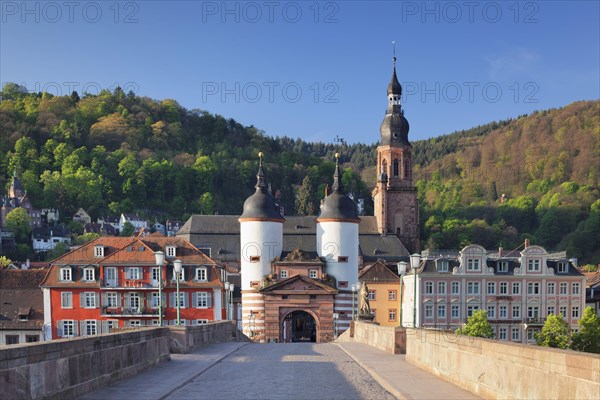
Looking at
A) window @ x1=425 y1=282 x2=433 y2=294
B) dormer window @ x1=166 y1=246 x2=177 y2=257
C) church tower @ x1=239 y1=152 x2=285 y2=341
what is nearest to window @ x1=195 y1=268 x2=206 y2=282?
dormer window @ x1=166 y1=246 x2=177 y2=257

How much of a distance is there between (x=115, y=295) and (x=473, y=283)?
32.9 metres

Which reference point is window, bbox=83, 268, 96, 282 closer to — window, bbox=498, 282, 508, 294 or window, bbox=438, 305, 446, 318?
window, bbox=438, 305, 446, 318

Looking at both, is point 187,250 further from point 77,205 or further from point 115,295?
point 77,205

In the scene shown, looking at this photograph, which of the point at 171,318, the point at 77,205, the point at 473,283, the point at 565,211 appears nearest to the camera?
the point at 171,318

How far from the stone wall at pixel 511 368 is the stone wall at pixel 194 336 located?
9.30 m

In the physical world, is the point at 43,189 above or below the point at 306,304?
above

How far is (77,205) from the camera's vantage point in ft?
539

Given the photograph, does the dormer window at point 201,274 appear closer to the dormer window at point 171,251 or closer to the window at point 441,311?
the dormer window at point 171,251

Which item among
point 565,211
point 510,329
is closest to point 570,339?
point 510,329

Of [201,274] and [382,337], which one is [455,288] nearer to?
[201,274]

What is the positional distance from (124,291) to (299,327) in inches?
624

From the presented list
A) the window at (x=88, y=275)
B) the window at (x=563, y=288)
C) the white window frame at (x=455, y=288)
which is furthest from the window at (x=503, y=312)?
the window at (x=88, y=275)

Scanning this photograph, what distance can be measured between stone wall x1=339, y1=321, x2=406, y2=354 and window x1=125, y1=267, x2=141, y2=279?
94.5 feet

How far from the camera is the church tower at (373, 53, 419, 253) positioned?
101250 millimetres
